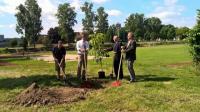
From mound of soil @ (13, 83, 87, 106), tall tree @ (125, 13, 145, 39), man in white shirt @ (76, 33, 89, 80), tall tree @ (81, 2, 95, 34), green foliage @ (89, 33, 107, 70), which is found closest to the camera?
mound of soil @ (13, 83, 87, 106)

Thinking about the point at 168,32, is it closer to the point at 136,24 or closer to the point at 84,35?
the point at 136,24

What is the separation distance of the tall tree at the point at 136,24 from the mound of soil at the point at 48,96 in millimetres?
146067

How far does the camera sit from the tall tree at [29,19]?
95.6 m

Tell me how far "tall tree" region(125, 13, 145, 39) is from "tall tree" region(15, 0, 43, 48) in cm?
6655

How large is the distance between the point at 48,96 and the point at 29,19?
277ft

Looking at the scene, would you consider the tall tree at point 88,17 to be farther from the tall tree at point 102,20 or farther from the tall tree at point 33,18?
the tall tree at point 33,18

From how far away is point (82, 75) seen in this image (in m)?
17.9

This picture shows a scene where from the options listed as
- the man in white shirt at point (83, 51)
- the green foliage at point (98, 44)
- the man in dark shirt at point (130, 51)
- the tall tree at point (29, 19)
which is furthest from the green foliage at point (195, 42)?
the tall tree at point (29, 19)

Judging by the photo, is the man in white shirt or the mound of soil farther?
the man in white shirt

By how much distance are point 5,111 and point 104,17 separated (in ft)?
394

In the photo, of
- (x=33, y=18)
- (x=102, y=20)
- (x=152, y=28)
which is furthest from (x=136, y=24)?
(x=33, y=18)

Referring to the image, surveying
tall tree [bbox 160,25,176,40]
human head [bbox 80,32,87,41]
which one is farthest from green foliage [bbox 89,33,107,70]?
tall tree [bbox 160,25,176,40]

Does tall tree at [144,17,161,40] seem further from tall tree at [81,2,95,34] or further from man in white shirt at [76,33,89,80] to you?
man in white shirt at [76,33,89,80]

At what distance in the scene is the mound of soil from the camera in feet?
43.2
